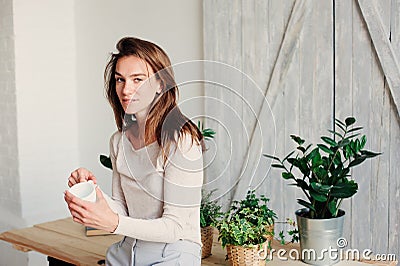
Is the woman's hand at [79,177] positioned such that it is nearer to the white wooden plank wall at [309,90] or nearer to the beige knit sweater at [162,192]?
the beige knit sweater at [162,192]

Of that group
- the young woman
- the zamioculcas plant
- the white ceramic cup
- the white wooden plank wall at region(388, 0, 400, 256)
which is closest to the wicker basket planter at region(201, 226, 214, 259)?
the young woman

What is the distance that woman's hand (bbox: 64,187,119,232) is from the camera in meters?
1.82

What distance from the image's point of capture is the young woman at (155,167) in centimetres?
199

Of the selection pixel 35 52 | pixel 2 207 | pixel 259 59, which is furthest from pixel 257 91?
pixel 2 207

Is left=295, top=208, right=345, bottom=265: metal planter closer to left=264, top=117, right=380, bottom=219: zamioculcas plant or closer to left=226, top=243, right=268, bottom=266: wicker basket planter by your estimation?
left=264, top=117, right=380, bottom=219: zamioculcas plant

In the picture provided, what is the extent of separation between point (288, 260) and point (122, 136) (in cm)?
79

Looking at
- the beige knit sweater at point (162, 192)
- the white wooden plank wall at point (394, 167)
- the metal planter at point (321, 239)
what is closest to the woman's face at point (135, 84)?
the beige knit sweater at point (162, 192)

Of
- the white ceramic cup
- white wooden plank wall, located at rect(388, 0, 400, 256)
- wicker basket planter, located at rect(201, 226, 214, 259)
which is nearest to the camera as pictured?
the white ceramic cup

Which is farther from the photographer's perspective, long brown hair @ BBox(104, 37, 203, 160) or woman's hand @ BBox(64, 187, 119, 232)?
long brown hair @ BBox(104, 37, 203, 160)

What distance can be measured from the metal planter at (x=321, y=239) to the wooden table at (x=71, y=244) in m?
0.06

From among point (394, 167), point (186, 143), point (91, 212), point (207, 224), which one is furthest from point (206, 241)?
point (394, 167)

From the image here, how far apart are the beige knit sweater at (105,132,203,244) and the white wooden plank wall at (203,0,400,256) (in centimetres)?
81

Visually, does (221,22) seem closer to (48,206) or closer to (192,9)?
(192,9)

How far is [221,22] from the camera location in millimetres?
3541
